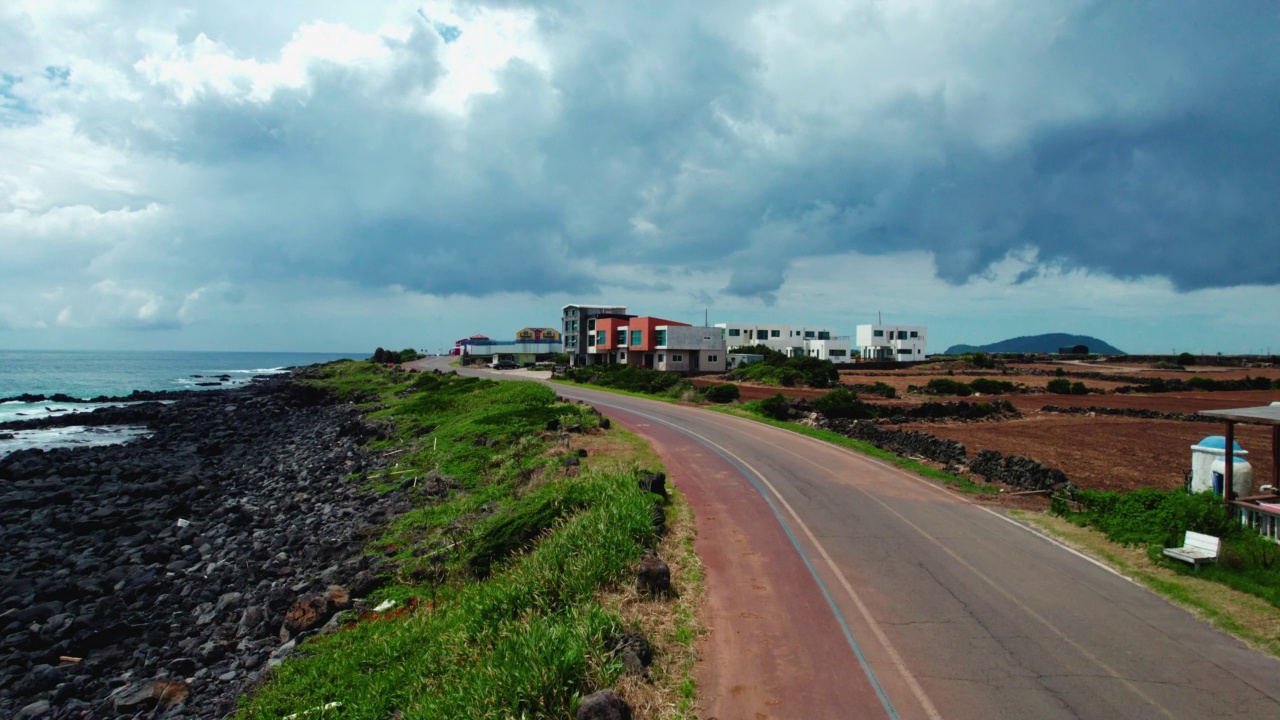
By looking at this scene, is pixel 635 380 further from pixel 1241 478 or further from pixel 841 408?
pixel 1241 478

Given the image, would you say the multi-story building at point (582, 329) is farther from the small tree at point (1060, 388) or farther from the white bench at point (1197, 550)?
the white bench at point (1197, 550)

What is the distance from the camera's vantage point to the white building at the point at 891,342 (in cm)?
12862

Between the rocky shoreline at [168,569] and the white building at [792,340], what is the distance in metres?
98.3

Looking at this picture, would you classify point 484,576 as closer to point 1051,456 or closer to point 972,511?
point 972,511

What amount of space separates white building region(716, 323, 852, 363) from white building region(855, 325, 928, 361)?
5.99 meters

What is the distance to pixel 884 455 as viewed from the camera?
24.4m

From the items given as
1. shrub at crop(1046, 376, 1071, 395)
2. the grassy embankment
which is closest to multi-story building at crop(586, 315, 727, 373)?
shrub at crop(1046, 376, 1071, 395)

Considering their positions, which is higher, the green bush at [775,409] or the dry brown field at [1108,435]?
the green bush at [775,409]

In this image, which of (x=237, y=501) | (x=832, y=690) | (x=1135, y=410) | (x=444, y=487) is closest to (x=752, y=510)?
(x=832, y=690)

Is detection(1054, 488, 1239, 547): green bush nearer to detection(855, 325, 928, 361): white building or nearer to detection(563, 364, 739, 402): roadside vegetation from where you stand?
detection(563, 364, 739, 402): roadside vegetation

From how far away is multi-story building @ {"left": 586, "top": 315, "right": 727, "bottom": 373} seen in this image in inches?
3088

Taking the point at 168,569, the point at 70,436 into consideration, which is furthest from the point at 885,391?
the point at 70,436

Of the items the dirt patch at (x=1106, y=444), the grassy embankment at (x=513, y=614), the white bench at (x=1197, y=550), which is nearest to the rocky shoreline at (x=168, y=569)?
the grassy embankment at (x=513, y=614)

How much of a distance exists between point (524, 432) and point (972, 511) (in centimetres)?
1706
